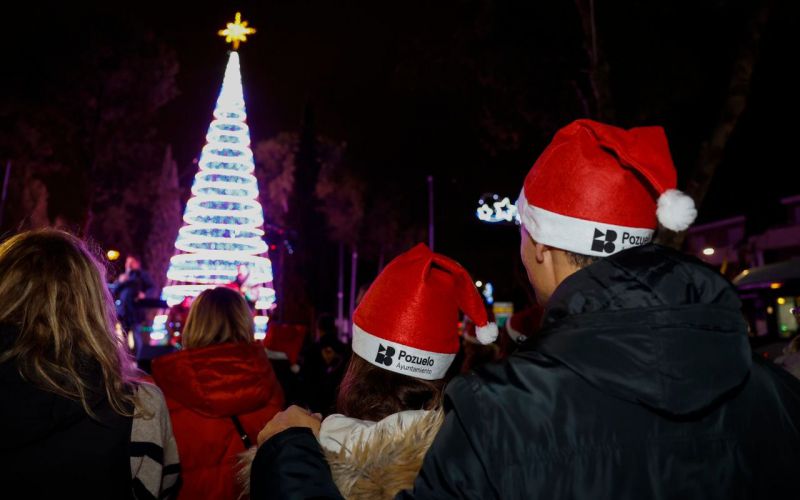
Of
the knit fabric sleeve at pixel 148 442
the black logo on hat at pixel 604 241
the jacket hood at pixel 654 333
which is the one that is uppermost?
the black logo on hat at pixel 604 241

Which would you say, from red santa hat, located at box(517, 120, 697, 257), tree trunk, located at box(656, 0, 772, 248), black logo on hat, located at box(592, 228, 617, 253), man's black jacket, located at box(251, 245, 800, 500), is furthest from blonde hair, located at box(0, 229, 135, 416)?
tree trunk, located at box(656, 0, 772, 248)

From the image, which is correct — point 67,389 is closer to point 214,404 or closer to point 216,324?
point 214,404

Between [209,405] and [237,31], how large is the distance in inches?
575

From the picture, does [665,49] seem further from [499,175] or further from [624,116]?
[499,175]

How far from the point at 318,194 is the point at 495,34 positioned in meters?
31.9

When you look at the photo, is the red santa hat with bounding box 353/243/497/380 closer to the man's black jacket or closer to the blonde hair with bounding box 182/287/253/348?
the man's black jacket

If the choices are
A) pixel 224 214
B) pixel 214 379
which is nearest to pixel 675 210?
pixel 214 379

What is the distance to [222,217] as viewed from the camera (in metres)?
16.0

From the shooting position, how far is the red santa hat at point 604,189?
5.67ft

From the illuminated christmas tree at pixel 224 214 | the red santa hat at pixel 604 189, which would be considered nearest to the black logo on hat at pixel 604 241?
the red santa hat at pixel 604 189

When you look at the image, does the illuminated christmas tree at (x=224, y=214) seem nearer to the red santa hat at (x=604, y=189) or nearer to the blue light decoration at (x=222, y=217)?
the blue light decoration at (x=222, y=217)

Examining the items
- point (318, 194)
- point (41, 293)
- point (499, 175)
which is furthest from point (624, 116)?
point (318, 194)

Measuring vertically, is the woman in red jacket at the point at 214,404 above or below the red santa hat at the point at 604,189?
below

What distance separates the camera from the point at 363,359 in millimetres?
2596
